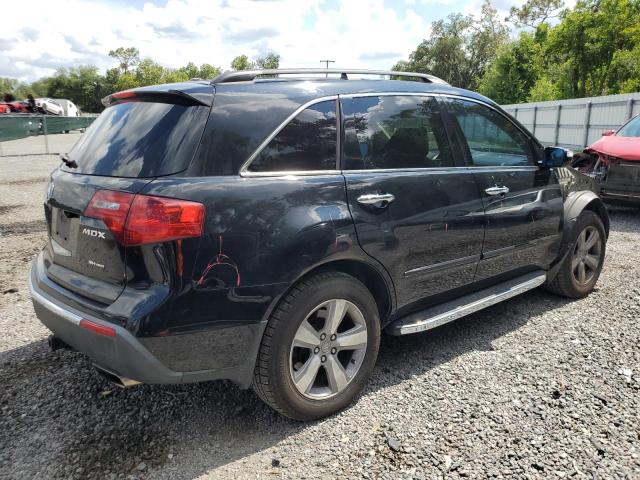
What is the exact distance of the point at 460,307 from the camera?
3607 millimetres

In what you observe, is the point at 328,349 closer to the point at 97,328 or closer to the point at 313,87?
the point at 97,328

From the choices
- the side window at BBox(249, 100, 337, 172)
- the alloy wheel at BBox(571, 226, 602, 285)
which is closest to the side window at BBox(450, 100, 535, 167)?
the alloy wheel at BBox(571, 226, 602, 285)

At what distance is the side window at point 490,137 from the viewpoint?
3.79 m

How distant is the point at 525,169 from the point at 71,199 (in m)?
3.18

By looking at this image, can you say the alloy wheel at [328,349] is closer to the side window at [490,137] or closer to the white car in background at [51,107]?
the side window at [490,137]

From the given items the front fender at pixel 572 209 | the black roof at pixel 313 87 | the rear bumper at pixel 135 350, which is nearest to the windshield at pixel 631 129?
the front fender at pixel 572 209

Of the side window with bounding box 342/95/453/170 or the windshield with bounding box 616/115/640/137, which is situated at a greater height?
the side window with bounding box 342/95/453/170

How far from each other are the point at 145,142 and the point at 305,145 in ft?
2.65

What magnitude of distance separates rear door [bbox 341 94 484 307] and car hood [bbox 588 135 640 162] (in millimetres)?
5427

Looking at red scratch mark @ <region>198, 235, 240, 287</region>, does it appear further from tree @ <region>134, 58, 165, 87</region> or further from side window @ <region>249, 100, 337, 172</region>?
tree @ <region>134, 58, 165, 87</region>

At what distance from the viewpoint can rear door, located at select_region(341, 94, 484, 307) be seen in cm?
304

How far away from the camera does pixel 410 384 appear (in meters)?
3.37

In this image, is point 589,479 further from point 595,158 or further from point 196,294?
point 595,158

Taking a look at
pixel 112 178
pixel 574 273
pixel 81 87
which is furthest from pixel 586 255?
pixel 81 87
